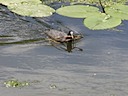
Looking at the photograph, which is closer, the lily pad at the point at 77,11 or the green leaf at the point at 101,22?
the green leaf at the point at 101,22

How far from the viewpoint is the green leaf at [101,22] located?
121 inches

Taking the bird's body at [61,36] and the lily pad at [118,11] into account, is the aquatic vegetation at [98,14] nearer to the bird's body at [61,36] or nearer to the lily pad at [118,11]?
the lily pad at [118,11]

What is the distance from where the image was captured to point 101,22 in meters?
3.13

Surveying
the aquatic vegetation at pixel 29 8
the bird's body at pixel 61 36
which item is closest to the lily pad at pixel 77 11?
the aquatic vegetation at pixel 29 8

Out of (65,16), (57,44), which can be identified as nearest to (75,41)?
(57,44)

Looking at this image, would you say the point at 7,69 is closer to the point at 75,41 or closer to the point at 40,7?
the point at 75,41

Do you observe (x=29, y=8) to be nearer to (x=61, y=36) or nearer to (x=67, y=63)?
(x=61, y=36)

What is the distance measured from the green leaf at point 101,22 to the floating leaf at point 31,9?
38cm

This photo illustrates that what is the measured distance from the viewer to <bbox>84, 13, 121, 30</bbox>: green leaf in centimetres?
307

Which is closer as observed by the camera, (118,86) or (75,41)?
(118,86)

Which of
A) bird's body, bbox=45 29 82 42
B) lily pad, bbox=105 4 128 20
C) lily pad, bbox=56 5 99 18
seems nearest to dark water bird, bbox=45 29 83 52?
bird's body, bbox=45 29 82 42

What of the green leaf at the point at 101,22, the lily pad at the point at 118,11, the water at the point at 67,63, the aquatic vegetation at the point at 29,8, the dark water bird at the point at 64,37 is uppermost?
the aquatic vegetation at the point at 29,8

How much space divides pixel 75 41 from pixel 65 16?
38 centimetres

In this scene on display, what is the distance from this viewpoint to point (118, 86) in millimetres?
2414
